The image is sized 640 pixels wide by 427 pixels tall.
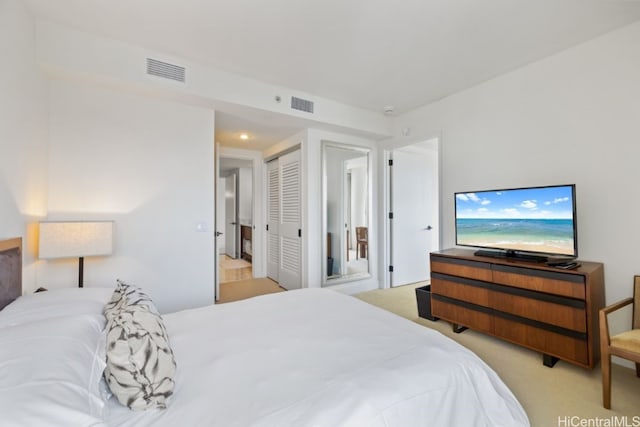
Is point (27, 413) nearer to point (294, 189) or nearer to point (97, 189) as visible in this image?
point (97, 189)

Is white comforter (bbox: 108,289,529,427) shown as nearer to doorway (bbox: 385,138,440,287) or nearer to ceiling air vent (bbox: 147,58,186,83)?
ceiling air vent (bbox: 147,58,186,83)

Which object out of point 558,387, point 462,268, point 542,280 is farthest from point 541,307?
point 462,268

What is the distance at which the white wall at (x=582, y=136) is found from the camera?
2166mm

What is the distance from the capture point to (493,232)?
2678 mm

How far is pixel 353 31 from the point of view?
222 centimetres

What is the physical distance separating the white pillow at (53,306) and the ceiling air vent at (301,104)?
2552 mm

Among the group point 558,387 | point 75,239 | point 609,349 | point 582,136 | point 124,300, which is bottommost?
point 558,387

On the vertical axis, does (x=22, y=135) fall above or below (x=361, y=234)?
above

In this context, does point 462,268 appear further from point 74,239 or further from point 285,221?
point 74,239

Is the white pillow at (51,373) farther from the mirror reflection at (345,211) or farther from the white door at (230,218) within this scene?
the white door at (230,218)

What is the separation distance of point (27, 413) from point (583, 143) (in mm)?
3563

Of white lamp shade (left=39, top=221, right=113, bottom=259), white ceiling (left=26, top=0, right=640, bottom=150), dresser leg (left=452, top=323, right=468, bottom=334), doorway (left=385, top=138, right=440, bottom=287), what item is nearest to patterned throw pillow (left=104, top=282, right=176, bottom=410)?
white lamp shade (left=39, top=221, right=113, bottom=259)

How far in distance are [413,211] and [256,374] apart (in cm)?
389

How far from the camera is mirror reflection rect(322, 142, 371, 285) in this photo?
4.03 m
